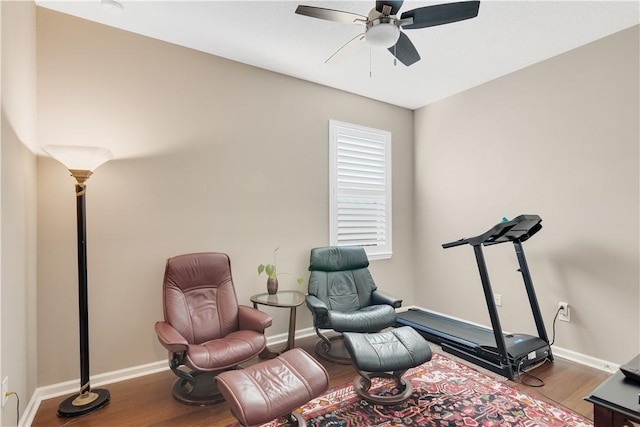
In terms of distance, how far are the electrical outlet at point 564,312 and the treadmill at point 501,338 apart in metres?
0.24

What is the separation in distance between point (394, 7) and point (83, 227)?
2.48m

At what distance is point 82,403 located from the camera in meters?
2.22

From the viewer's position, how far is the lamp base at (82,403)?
7.02ft

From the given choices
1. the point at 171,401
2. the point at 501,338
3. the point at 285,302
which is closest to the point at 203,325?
the point at 171,401

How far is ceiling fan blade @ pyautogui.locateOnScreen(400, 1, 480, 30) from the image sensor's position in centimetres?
Answer: 177

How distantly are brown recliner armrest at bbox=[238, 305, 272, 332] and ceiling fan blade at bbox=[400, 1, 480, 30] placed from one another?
2.29 m

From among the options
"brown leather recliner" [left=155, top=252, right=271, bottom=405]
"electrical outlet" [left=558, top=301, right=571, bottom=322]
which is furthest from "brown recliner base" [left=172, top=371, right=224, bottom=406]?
"electrical outlet" [left=558, top=301, right=571, bottom=322]

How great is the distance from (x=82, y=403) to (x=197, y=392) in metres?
0.74

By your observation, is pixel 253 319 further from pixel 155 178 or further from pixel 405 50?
pixel 405 50

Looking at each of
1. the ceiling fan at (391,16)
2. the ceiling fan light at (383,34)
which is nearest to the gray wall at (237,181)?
the ceiling fan at (391,16)

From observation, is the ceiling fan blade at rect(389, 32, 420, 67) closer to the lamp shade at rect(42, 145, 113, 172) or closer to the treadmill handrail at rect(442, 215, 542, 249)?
the treadmill handrail at rect(442, 215, 542, 249)

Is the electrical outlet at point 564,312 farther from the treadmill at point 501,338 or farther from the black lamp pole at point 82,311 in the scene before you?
the black lamp pole at point 82,311

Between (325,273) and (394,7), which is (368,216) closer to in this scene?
(325,273)

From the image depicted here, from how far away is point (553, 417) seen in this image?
211 cm
